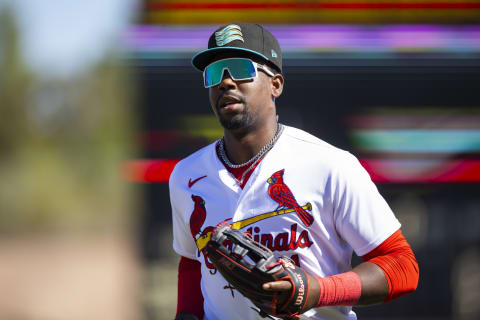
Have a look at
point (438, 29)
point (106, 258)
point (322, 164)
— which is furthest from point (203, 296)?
point (106, 258)

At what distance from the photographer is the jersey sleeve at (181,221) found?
2604 millimetres

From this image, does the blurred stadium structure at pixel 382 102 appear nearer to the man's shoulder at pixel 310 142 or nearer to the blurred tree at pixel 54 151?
the man's shoulder at pixel 310 142

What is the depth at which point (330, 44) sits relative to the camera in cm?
496

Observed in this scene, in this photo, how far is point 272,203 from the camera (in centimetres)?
233

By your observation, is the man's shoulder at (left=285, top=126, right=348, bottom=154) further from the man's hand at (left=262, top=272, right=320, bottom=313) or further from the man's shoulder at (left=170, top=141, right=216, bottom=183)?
the man's hand at (left=262, top=272, right=320, bottom=313)

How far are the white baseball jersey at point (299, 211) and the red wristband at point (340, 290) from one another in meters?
0.13

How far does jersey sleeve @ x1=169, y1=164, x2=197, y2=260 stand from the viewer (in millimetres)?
2604

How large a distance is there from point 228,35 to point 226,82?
184mm

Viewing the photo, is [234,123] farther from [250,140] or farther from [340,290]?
[340,290]

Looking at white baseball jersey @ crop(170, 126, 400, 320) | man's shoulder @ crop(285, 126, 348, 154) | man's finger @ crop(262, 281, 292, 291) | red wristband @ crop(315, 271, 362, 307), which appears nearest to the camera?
man's finger @ crop(262, 281, 292, 291)

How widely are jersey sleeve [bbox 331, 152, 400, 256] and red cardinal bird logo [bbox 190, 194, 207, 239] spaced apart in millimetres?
542

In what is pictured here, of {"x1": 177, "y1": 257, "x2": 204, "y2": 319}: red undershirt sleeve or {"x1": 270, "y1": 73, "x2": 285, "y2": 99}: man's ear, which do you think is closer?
{"x1": 270, "y1": 73, "x2": 285, "y2": 99}: man's ear

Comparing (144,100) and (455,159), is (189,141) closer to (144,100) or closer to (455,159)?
(144,100)

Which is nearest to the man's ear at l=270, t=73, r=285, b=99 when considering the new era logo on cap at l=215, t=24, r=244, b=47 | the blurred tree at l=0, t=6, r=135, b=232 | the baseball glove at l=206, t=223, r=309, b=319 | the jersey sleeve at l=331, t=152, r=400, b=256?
the new era logo on cap at l=215, t=24, r=244, b=47
